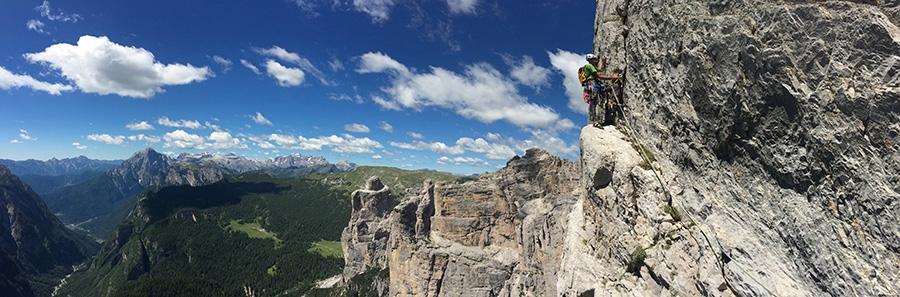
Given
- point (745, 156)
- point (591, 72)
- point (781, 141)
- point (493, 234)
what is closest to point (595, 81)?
point (591, 72)

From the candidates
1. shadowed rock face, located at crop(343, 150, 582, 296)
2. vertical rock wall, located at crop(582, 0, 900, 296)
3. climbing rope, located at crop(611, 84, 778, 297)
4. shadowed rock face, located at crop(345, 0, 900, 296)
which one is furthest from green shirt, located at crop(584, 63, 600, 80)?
shadowed rock face, located at crop(343, 150, 582, 296)

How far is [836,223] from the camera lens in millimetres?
8812

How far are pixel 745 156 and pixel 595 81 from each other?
8868mm

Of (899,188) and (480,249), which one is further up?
(899,188)

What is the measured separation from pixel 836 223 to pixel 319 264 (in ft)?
650

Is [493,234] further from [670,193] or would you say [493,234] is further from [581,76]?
[670,193]

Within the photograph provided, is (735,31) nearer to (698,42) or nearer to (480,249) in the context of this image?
(698,42)

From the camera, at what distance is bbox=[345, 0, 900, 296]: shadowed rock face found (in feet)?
27.2

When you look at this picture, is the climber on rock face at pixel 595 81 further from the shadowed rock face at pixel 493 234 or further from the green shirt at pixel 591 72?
the shadowed rock face at pixel 493 234

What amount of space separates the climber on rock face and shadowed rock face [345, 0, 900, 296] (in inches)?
27.2

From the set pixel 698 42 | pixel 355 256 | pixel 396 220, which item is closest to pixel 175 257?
pixel 355 256

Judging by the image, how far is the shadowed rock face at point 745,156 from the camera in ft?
27.2

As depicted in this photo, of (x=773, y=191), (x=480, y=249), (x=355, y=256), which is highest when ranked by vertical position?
(x=773, y=191)

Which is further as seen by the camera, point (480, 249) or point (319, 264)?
point (319, 264)
